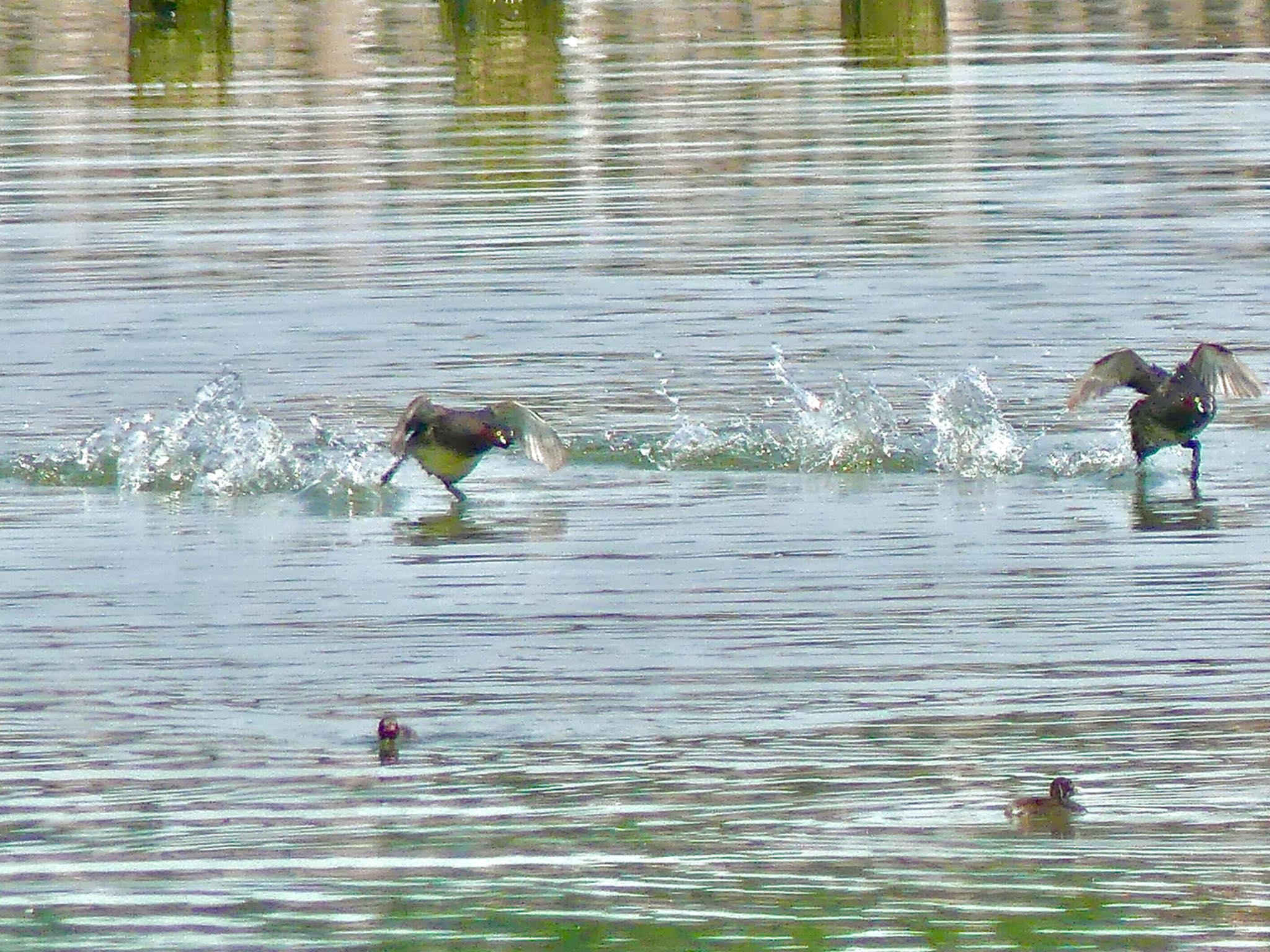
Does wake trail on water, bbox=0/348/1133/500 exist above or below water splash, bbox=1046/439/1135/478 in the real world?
above

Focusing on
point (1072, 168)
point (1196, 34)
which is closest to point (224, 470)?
point (1072, 168)

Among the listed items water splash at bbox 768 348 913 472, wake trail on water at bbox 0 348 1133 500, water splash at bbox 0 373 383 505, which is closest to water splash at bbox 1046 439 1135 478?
wake trail on water at bbox 0 348 1133 500

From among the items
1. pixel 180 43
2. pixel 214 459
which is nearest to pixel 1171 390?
pixel 214 459

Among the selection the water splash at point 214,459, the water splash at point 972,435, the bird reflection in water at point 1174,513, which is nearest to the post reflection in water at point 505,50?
the water splash at point 214,459

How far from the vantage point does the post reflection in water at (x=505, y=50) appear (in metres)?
28.3

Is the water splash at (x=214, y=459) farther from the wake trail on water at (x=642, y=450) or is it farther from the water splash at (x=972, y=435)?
the water splash at (x=972, y=435)

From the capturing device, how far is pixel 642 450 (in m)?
13.1

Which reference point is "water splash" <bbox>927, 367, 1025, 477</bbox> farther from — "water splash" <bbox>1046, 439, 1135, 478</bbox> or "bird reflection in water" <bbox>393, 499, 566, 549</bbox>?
"bird reflection in water" <bbox>393, 499, 566, 549</bbox>

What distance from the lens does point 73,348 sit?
15977mm

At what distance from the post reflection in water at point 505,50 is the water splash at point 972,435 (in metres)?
15.3

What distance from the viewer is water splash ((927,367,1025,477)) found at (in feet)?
41.4

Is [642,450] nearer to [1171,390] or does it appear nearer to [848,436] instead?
[848,436]

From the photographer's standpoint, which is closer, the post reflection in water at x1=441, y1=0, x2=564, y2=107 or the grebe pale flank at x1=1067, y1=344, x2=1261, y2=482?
the grebe pale flank at x1=1067, y1=344, x2=1261, y2=482

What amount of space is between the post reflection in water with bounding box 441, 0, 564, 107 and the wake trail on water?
1476cm
